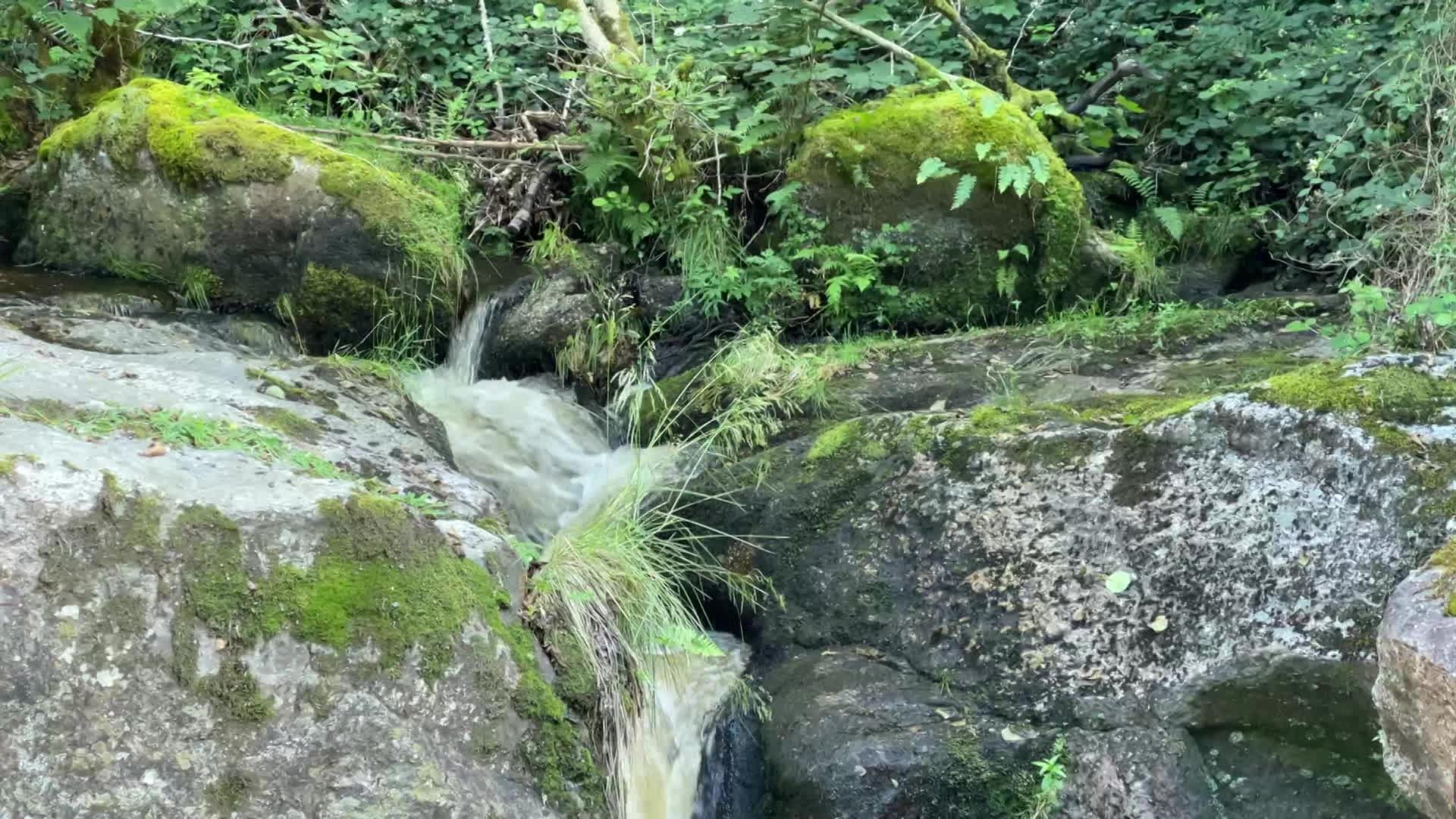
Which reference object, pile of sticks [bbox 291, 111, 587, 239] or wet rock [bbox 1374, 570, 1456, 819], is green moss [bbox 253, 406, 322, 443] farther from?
→ wet rock [bbox 1374, 570, 1456, 819]

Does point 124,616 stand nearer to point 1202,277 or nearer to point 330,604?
point 330,604

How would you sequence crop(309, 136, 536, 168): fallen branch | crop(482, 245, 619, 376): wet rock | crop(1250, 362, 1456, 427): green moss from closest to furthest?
crop(1250, 362, 1456, 427): green moss < crop(482, 245, 619, 376): wet rock < crop(309, 136, 536, 168): fallen branch

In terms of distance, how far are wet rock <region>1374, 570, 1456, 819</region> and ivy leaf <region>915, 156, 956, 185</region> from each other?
3648 millimetres

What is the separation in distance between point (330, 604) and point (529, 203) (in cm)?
474

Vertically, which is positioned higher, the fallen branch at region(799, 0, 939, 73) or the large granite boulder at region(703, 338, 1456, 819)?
the fallen branch at region(799, 0, 939, 73)

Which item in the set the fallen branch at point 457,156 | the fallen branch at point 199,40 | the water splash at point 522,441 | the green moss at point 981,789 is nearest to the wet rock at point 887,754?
the green moss at point 981,789

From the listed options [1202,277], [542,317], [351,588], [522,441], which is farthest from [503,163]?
[351,588]

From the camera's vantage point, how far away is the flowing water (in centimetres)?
373

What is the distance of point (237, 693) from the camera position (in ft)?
8.61

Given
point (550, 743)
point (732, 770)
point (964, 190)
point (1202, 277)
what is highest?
point (964, 190)

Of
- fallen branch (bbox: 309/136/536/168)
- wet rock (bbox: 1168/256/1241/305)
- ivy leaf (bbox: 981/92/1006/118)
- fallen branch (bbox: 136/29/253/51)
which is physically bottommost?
wet rock (bbox: 1168/256/1241/305)

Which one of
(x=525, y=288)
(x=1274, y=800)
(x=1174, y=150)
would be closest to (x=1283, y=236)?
(x=1174, y=150)

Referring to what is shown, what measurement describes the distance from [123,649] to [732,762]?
208 centimetres

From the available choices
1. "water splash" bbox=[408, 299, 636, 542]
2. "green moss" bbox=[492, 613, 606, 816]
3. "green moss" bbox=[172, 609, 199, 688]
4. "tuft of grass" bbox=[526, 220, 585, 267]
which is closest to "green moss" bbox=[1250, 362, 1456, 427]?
"green moss" bbox=[492, 613, 606, 816]
